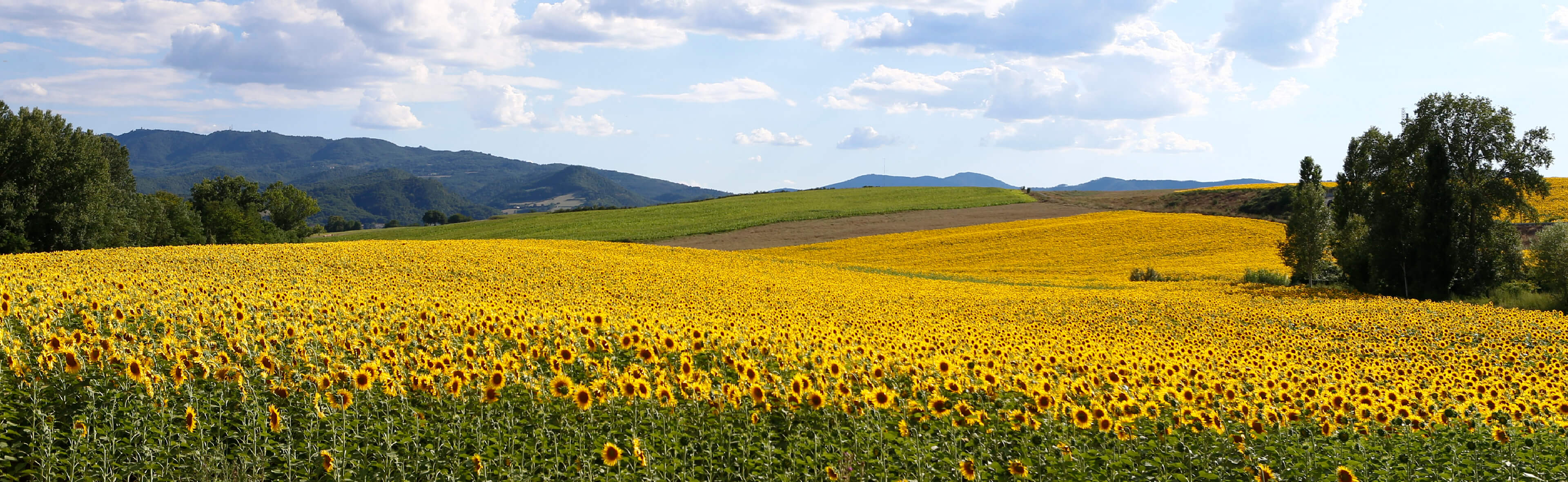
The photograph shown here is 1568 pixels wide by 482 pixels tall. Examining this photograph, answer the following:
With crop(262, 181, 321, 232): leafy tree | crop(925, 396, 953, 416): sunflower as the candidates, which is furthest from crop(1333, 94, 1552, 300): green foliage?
crop(262, 181, 321, 232): leafy tree

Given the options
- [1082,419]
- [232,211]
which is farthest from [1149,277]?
[232,211]

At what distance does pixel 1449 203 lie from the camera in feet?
112

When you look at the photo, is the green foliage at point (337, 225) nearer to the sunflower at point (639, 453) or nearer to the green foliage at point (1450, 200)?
the green foliage at point (1450, 200)

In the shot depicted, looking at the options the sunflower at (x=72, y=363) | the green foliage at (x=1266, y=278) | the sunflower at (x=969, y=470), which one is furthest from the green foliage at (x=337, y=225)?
the sunflower at (x=969, y=470)

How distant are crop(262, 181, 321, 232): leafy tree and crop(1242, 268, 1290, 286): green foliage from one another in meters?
82.7

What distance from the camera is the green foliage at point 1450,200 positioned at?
33.6 metres

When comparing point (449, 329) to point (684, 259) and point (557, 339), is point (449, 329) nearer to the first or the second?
point (557, 339)

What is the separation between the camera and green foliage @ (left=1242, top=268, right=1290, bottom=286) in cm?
3806

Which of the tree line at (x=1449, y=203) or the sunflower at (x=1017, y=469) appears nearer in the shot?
the sunflower at (x=1017, y=469)

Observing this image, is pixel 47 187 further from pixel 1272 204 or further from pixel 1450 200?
pixel 1272 204

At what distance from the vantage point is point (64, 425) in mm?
5879

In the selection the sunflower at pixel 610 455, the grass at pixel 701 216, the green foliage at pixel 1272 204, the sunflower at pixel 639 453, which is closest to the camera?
the sunflower at pixel 610 455

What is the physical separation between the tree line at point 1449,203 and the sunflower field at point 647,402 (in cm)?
2792

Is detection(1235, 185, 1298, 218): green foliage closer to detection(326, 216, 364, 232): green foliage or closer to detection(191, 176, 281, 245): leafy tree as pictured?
detection(191, 176, 281, 245): leafy tree
